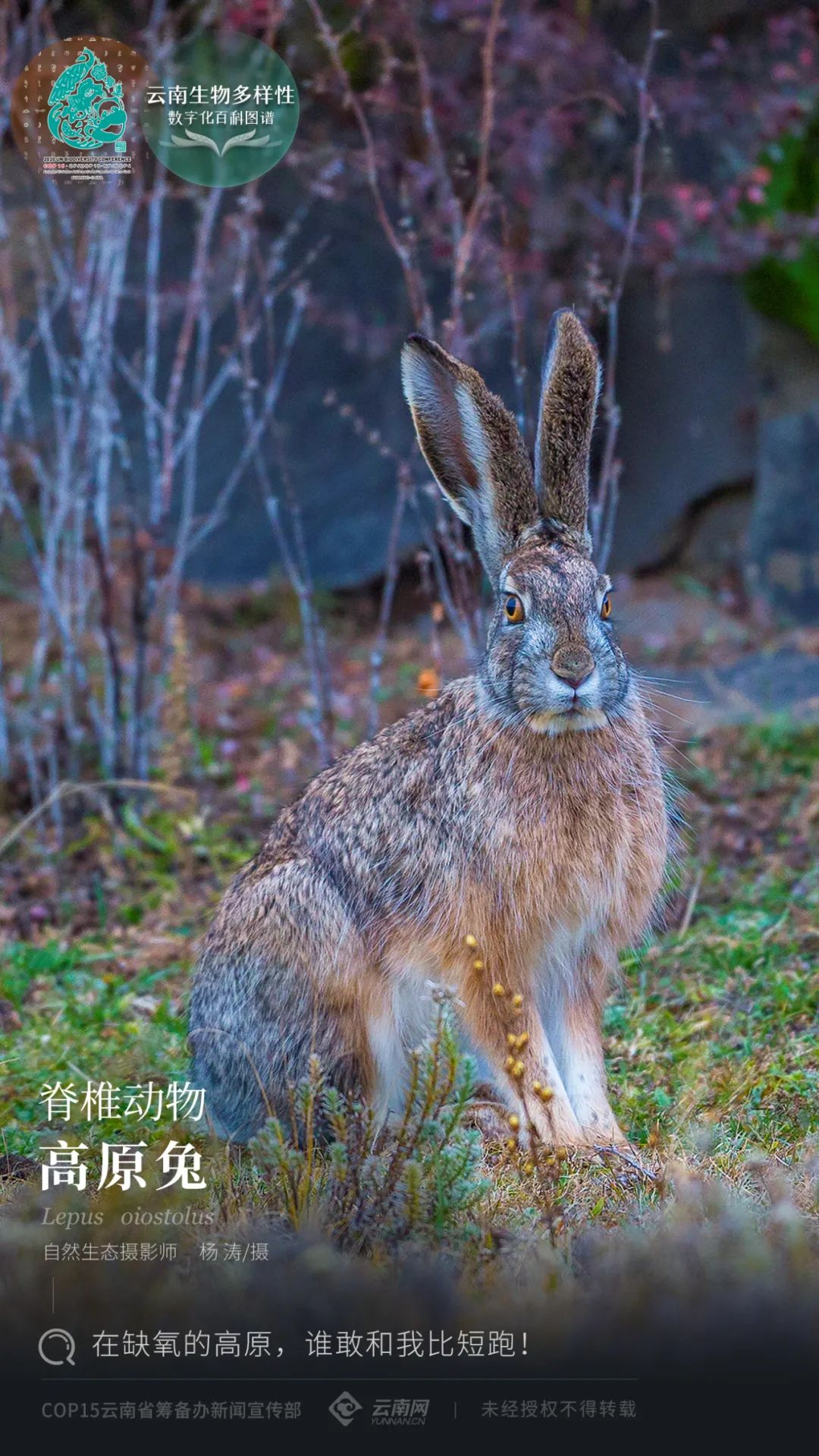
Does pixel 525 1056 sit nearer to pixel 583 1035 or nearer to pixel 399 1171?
pixel 583 1035

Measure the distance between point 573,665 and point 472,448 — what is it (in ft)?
2.33

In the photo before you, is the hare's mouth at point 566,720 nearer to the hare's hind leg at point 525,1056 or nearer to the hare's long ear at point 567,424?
the hare's long ear at point 567,424

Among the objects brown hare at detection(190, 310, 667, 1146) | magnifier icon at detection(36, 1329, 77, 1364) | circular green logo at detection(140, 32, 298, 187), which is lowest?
magnifier icon at detection(36, 1329, 77, 1364)

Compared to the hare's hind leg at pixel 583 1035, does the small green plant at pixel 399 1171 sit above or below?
below

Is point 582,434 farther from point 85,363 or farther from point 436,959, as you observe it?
point 85,363

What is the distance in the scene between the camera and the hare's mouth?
13.6ft

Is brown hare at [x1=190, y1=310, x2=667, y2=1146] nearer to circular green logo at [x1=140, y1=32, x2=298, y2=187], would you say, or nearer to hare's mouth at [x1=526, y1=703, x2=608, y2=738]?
hare's mouth at [x1=526, y1=703, x2=608, y2=738]

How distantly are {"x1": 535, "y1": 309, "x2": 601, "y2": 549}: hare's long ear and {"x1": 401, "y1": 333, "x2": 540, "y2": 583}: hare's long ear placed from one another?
0.18 ft

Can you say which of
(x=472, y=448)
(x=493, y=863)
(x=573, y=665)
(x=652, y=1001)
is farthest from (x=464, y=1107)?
(x=652, y=1001)

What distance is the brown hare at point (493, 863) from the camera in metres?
4.29

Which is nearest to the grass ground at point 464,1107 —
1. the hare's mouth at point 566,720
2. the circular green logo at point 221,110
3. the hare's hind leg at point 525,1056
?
the hare's hind leg at point 525,1056

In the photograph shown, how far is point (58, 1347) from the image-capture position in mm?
3037

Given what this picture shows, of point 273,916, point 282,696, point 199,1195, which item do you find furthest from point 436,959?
point 282,696

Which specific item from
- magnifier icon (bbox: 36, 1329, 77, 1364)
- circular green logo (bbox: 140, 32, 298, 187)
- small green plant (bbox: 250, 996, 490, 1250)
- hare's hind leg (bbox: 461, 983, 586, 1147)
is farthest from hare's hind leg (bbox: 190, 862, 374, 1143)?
circular green logo (bbox: 140, 32, 298, 187)
